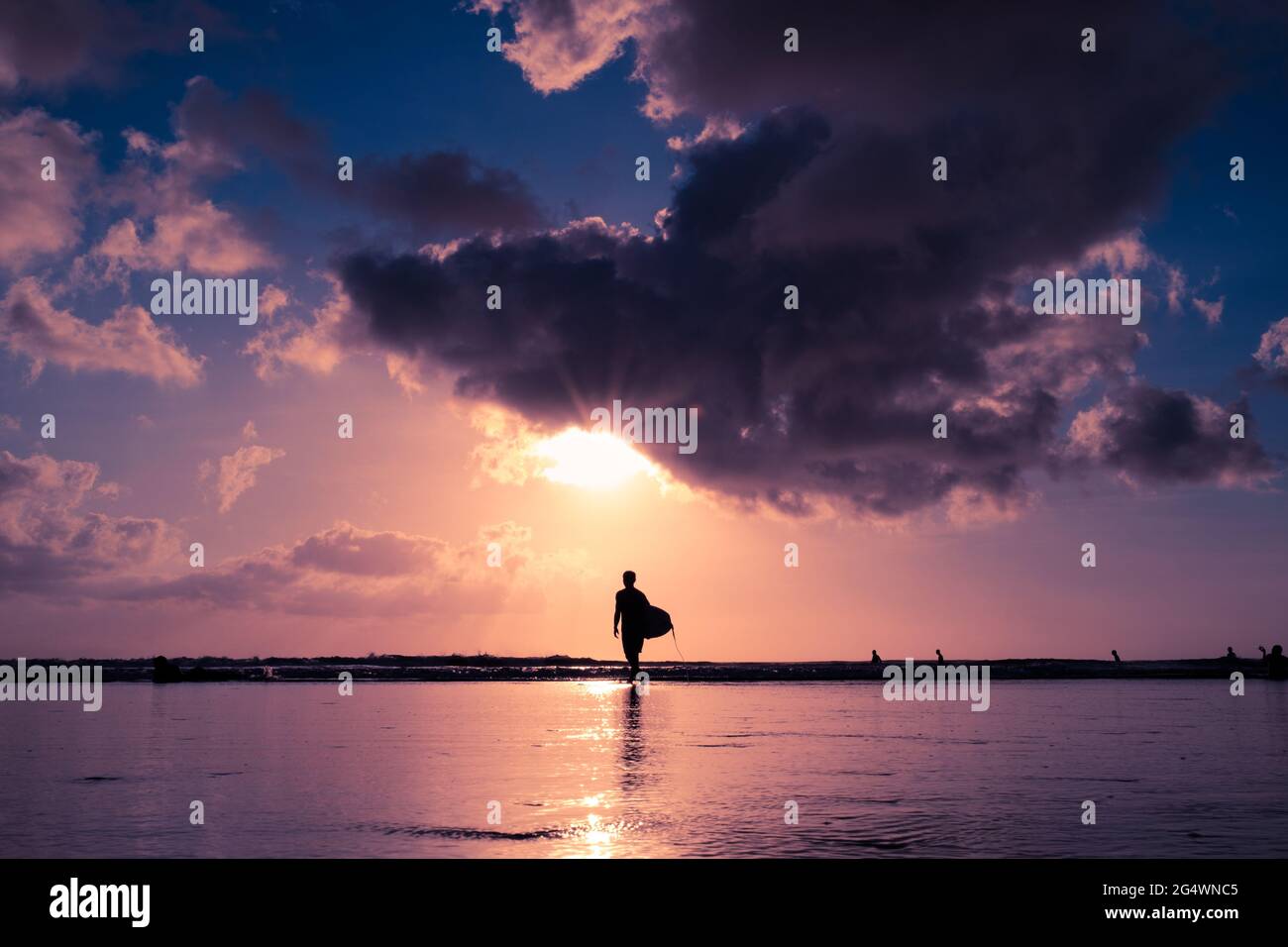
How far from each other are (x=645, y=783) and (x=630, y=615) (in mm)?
22334

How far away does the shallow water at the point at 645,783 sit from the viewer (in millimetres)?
7496

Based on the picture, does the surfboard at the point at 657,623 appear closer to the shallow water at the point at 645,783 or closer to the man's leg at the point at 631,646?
the man's leg at the point at 631,646

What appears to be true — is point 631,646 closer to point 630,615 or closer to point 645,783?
point 630,615

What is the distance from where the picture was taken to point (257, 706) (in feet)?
74.0

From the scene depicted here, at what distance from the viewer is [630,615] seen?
32.6 meters

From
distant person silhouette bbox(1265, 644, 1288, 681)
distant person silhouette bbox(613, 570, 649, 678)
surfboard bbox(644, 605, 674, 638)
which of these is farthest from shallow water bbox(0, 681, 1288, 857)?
distant person silhouette bbox(1265, 644, 1288, 681)

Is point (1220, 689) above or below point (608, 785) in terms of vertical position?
below

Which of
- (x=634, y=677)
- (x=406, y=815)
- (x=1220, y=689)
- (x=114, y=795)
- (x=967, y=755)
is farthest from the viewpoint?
(x=634, y=677)

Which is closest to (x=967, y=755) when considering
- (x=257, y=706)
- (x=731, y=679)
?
(x=257, y=706)

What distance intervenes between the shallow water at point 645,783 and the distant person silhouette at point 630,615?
11.8 metres

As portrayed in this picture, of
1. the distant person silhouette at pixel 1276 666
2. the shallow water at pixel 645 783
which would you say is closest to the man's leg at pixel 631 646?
the shallow water at pixel 645 783

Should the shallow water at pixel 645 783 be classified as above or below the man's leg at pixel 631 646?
above

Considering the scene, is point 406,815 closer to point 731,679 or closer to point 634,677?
point 634,677
